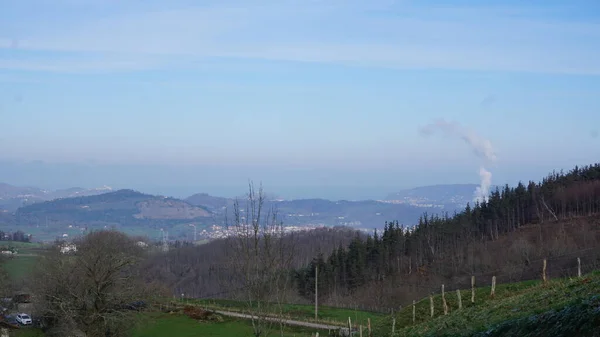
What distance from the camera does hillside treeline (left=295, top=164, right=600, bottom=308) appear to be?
60938 mm

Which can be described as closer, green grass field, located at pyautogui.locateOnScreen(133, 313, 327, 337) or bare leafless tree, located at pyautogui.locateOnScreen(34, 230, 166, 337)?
bare leafless tree, located at pyautogui.locateOnScreen(34, 230, 166, 337)

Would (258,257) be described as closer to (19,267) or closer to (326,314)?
(326,314)

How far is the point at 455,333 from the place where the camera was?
1422cm

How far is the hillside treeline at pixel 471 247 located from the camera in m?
60.9

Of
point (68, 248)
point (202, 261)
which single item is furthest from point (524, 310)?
point (202, 261)

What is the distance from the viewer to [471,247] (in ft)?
235

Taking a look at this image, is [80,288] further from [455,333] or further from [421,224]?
[421,224]

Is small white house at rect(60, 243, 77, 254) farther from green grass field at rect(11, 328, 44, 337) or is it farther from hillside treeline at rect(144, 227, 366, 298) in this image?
hillside treeline at rect(144, 227, 366, 298)

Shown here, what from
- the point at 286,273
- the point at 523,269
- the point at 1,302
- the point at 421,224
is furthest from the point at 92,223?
the point at 286,273

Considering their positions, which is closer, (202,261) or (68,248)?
(68,248)

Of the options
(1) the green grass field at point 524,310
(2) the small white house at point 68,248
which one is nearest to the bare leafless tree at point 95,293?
(2) the small white house at point 68,248

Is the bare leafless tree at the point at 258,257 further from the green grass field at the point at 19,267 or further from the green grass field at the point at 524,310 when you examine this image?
the green grass field at the point at 19,267

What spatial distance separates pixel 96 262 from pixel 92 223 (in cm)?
16390

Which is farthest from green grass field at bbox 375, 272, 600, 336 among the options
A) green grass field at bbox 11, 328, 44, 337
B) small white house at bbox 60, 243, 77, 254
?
green grass field at bbox 11, 328, 44, 337
